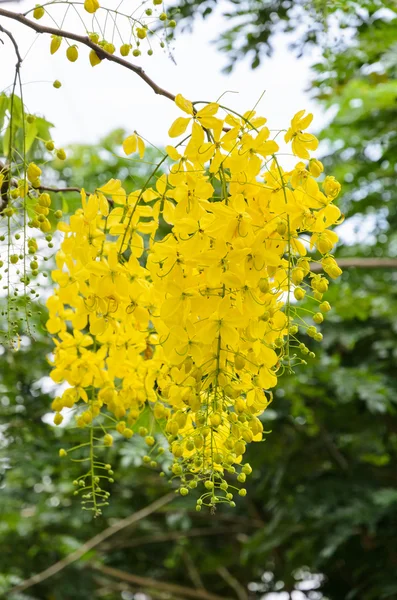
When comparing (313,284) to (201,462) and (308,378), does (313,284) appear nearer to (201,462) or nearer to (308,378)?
(201,462)

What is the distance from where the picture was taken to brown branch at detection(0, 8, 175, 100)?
3.13 ft

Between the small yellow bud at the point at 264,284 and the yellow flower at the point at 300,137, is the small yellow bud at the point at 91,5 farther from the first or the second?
the small yellow bud at the point at 264,284

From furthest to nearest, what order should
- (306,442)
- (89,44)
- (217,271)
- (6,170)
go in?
1. (306,442)
2. (6,170)
3. (89,44)
4. (217,271)

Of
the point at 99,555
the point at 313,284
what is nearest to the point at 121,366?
the point at 313,284

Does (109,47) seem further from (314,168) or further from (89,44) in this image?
(314,168)

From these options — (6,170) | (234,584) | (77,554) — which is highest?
(6,170)

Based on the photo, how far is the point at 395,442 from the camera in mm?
2846

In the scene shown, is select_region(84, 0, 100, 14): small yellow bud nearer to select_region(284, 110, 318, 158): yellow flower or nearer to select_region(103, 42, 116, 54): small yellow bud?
select_region(103, 42, 116, 54): small yellow bud

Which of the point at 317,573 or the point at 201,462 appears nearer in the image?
the point at 201,462

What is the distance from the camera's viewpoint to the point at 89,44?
0.97 metres

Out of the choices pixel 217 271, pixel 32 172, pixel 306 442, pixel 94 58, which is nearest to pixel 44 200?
pixel 32 172

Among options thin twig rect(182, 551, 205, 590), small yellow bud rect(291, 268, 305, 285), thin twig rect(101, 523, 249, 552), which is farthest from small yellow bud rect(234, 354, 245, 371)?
thin twig rect(182, 551, 205, 590)

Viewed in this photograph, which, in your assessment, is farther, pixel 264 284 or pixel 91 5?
pixel 91 5

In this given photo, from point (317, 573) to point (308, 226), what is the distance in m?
2.43
